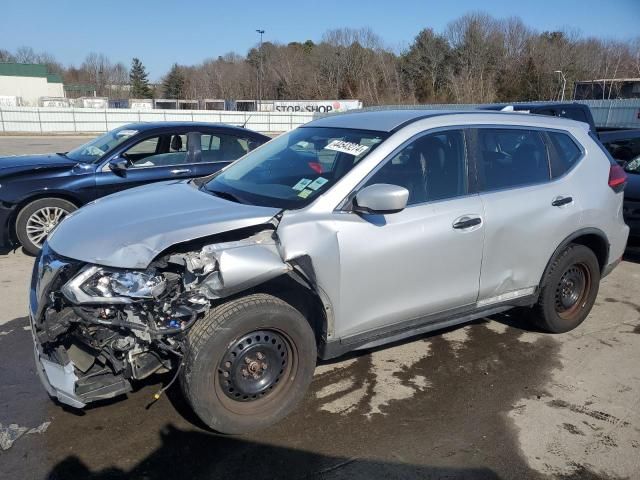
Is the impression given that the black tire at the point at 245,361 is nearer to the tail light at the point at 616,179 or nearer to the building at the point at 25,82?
the tail light at the point at 616,179

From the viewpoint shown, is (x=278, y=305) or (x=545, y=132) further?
(x=545, y=132)

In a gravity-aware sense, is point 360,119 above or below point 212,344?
above

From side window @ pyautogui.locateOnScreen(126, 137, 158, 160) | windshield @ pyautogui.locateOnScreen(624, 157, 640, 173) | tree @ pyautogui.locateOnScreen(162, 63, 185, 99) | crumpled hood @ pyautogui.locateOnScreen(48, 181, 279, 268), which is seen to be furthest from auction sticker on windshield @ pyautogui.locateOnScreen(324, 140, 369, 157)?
tree @ pyautogui.locateOnScreen(162, 63, 185, 99)

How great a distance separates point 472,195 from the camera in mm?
3758

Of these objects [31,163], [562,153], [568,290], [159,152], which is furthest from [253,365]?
[31,163]

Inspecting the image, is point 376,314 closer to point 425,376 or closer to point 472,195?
point 425,376

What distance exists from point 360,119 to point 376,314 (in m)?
1.55

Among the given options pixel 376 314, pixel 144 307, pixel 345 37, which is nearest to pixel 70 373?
pixel 144 307

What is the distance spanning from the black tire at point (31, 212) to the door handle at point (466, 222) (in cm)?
510

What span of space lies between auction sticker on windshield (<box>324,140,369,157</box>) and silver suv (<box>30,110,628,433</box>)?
0.08 ft

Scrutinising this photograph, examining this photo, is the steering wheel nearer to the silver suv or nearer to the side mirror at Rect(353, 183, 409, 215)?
the silver suv

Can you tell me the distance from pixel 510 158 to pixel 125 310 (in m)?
3.01

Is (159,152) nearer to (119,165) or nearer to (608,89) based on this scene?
(119,165)

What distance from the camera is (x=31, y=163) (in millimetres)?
6789
